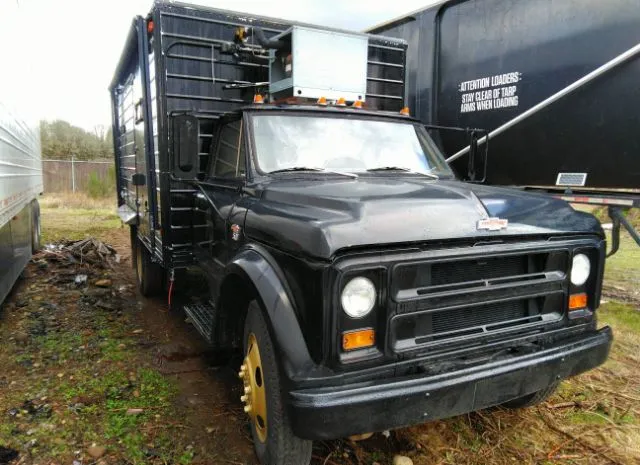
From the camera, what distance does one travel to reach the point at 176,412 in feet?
11.4

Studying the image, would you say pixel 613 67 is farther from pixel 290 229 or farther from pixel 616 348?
pixel 290 229

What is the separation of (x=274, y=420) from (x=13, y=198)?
15.4 feet

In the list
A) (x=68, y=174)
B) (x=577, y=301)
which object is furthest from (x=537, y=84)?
(x=68, y=174)

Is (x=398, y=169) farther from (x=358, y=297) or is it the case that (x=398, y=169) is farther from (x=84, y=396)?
(x=84, y=396)

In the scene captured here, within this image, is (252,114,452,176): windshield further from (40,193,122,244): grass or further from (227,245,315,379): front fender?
(40,193,122,244): grass

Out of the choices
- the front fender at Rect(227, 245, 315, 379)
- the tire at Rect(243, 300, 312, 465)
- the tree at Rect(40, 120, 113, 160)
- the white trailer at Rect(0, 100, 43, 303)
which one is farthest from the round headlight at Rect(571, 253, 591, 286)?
the tree at Rect(40, 120, 113, 160)

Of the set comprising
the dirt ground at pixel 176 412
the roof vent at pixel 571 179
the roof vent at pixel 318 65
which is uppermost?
the roof vent at pixel 318 65

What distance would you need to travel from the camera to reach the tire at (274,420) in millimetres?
2457

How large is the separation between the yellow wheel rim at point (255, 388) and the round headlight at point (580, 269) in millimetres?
1869

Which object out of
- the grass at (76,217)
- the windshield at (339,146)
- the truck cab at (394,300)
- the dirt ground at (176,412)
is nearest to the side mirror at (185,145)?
the windshield at (339,146)

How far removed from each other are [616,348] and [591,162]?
1.83 meters

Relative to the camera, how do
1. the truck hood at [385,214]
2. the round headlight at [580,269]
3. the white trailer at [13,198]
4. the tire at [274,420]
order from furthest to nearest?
the white trailer at [13,198]
the round headlight at [580,269]
the tire at [274,420]
the truck hood at [385,214]

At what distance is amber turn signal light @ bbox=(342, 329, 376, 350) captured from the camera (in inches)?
88.4

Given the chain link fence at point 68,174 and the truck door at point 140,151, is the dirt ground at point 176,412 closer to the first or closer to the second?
the truck door at point 140,151
